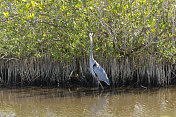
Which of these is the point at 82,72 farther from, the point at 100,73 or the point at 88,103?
the point at 88,103

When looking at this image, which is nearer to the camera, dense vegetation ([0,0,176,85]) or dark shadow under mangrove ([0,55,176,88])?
dense vegetation ([0,0,176,85])

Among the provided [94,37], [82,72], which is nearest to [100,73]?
[82,72]

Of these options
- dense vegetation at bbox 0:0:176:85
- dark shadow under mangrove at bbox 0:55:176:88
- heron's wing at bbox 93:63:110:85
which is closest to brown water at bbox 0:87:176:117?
heron's wing at bbox 93:63:110:85

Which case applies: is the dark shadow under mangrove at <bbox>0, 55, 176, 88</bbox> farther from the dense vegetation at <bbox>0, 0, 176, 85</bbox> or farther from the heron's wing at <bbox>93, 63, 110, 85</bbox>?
the heron's wing at <bbox>93, 63, 110, 85</bbox>

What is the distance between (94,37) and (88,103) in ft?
8.53

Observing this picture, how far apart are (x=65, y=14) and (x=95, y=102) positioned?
10.3 feet

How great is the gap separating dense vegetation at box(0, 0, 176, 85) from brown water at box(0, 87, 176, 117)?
2.95ft

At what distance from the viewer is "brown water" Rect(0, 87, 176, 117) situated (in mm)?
6689

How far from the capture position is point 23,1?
27.3 ft

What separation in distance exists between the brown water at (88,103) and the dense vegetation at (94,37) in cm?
90

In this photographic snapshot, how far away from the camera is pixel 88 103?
783 cm

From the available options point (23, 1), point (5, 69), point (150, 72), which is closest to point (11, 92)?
point (5, 69)

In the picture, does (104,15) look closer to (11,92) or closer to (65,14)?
(65,14)

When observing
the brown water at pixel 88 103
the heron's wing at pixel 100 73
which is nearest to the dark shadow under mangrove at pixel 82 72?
the heron's wing at pixel 100 73
